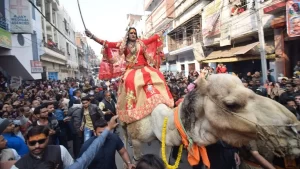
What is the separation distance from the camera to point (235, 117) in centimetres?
255

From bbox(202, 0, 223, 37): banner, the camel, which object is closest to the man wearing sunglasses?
the camel

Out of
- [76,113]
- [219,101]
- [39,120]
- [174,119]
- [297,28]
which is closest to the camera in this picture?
[219,101]

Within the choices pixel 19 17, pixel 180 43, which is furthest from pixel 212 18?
pixel 19 17

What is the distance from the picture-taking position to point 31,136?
8.20 ft

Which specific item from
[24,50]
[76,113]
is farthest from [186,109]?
[24,50]

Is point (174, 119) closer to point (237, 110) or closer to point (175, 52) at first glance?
point (237, 110)

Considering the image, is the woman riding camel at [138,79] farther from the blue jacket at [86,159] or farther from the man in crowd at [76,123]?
the man in crowd at [76,123]

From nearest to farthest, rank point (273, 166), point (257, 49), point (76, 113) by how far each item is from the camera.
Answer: point (273, 166)
point (76, 113)
point (257, 49)

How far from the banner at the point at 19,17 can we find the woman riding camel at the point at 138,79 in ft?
44.8

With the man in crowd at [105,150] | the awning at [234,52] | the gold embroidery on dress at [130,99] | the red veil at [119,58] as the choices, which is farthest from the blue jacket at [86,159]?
the awning at [234,52]

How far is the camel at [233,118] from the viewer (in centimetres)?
231

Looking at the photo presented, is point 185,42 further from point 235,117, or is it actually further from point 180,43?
point 235,117

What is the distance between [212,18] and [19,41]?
14.4m

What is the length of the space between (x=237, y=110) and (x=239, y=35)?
45.2 feet
